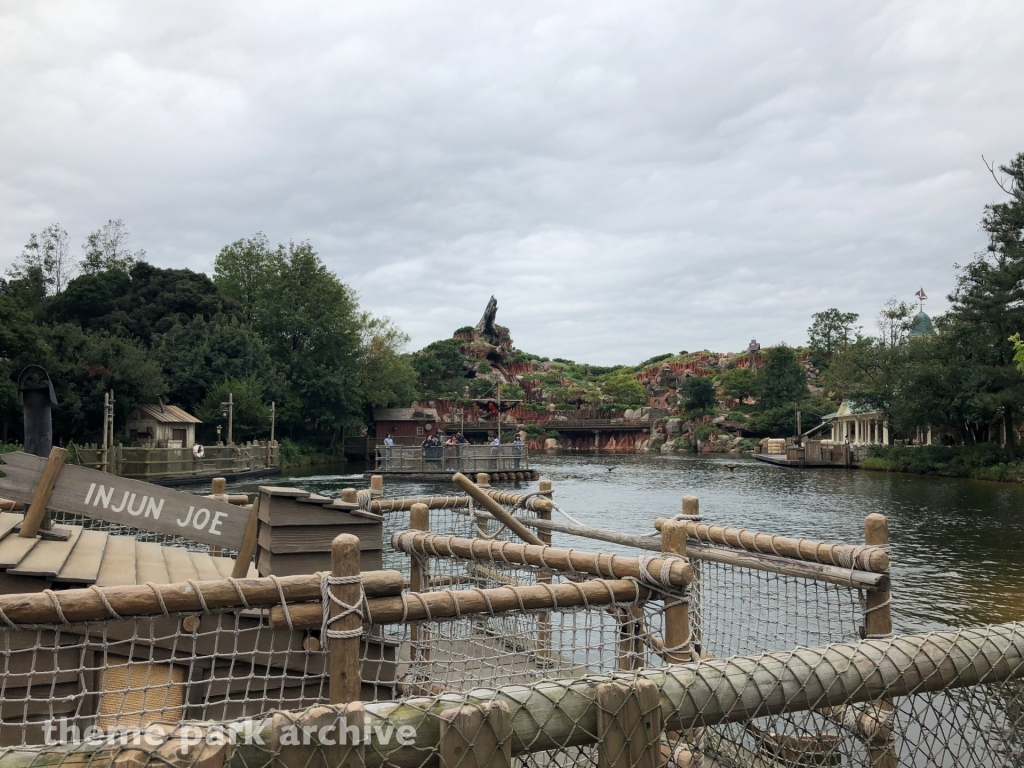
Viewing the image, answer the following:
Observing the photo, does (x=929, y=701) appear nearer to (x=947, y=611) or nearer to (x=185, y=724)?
(x=185, y=724)

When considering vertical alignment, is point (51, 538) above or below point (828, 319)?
below

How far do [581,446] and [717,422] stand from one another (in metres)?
15.8

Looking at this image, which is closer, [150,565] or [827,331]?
[150,565]

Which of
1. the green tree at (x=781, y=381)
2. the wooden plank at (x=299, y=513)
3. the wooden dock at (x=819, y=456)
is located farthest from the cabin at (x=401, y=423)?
the wooden plank at (x=299, y=513)

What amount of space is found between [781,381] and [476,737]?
75016mm

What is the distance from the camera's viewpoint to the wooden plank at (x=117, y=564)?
367cm

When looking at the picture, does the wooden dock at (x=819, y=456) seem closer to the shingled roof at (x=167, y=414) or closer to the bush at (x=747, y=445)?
the bush at (x=747, y=445)

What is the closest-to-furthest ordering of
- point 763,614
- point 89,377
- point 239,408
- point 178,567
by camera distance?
1. point 178,567
2. point 763,614
3. point 89,377
4. point 239,408

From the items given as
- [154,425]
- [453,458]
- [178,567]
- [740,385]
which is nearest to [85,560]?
[178,567]

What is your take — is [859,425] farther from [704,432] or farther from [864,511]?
[864,511]

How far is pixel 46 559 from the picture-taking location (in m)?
3.62

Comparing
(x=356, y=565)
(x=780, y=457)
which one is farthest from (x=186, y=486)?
(x=780, y=457)

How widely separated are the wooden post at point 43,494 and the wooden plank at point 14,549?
6cm

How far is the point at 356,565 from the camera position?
2.82 m
